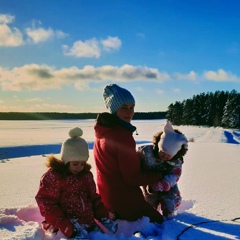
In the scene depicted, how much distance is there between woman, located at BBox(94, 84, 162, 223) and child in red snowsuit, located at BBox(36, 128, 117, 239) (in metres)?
0.17

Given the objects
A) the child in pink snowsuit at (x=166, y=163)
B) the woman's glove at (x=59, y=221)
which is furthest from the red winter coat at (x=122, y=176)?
the woman's glove at (x=59, y=221)

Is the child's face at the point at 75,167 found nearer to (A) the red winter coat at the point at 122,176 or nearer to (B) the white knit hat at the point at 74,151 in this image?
(B) the white knit hat at the point at 74,151

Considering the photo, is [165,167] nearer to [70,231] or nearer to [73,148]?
[73,148]

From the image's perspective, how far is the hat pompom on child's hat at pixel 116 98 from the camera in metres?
2.84

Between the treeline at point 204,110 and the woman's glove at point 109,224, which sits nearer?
the woman's glove at point 109,224

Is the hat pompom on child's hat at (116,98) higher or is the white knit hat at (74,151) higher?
the hat pompom on child's hat at (116,98)

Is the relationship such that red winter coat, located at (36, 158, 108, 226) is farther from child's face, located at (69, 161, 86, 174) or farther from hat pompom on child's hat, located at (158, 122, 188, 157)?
hat pompom on child's hat, located at (158, 122, 188, 157)

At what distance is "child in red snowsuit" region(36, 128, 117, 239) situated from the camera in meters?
2.33

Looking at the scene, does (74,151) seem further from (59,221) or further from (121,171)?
(59,221)

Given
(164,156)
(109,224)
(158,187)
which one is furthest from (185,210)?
(109,224)

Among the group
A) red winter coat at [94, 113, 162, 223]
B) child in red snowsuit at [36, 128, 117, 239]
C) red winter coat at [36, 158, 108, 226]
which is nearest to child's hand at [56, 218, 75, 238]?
child in red snowsuit at [36, 128, 117, 239]

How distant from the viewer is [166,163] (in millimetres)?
2873

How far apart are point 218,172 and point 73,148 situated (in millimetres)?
3522

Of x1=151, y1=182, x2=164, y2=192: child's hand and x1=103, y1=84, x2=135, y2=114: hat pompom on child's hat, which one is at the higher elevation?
x1=103, y1=84, x2=135, y2=114: hat pompom on child's hat
